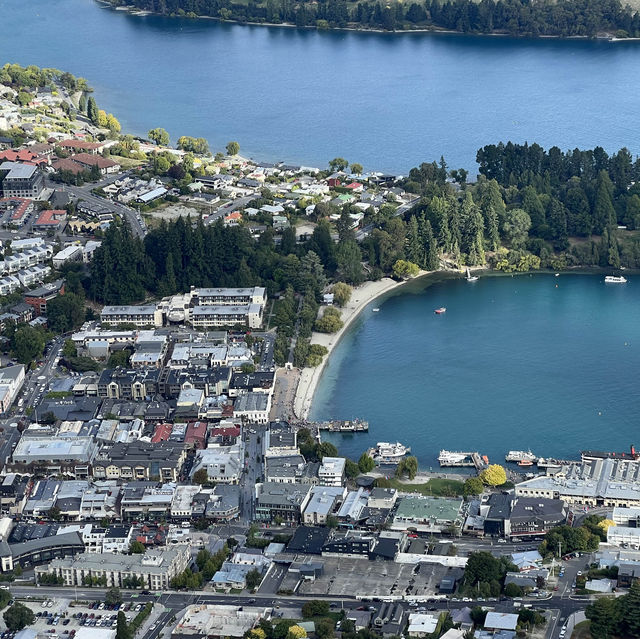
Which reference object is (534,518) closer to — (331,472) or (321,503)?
(321,503)

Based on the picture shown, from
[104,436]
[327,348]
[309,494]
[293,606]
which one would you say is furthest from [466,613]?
[327,348]

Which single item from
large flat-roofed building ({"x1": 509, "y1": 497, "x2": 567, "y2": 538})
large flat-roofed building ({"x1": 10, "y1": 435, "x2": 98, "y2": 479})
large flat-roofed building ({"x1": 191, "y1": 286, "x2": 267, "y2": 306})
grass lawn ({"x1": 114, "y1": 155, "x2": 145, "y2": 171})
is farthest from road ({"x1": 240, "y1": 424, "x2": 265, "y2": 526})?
grass lawn ({"x1": 114, "y1": 155, "x2": 145, "y2": 171})

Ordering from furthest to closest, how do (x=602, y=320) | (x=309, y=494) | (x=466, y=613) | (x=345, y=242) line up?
(x=345, y=242) < (x=602, y=320) < (x=309, y=494) < (x=466, y=613)

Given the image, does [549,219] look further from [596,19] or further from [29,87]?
[596,19]

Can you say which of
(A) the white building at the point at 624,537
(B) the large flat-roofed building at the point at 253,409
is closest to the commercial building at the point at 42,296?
(B) the large flat-roofed building at the point at 253,409

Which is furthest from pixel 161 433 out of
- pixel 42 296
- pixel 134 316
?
pixel 42 296
